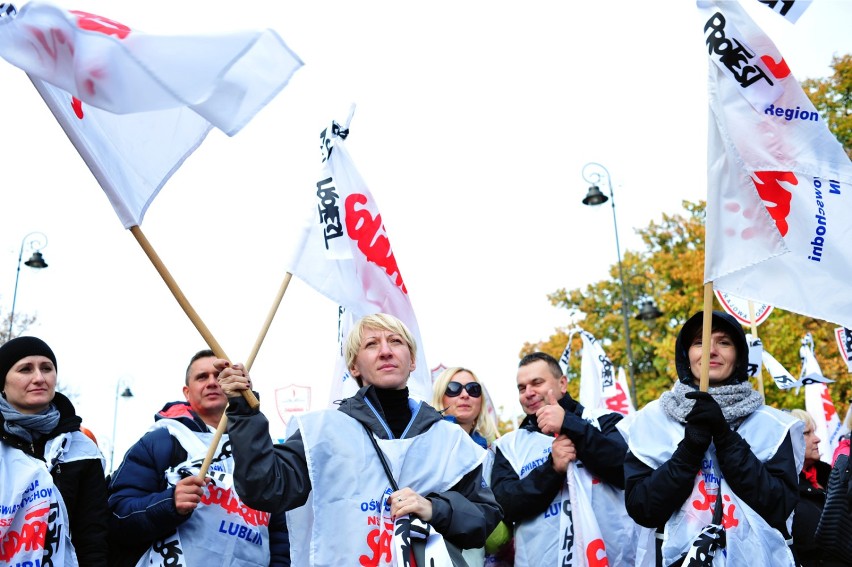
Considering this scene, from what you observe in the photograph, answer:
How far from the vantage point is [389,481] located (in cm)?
411

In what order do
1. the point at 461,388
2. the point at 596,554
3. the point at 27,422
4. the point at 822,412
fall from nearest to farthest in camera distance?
1. the point at 27,422
2. the point at 596,554
3. the point at 461,388
4. the point at 822,412

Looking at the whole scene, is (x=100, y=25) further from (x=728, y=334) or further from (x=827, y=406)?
(x=827, y=406)

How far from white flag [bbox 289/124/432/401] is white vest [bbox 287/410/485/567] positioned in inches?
65.2

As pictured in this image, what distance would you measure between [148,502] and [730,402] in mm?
2836

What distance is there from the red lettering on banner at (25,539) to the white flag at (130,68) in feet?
5.00

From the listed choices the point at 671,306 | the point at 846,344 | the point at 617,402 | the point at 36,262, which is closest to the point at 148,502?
the point at 617,402

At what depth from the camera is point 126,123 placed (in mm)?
4277

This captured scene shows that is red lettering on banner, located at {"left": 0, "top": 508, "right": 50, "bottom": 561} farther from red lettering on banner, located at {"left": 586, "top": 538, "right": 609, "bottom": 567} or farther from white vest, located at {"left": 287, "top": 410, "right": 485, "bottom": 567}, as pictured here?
red lettering on banner, located at {"left": 586, "top": 538, "right": 609, "bottom": 567}

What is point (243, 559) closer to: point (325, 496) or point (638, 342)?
point (325, 496)

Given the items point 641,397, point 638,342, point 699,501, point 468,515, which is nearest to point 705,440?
point 699,501

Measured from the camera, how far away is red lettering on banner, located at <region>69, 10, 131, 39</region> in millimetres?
3803

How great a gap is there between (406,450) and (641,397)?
94.1 feet

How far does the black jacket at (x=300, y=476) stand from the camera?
3766mm

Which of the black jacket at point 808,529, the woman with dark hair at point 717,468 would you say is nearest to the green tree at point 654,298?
the black jacket at point 808,529
